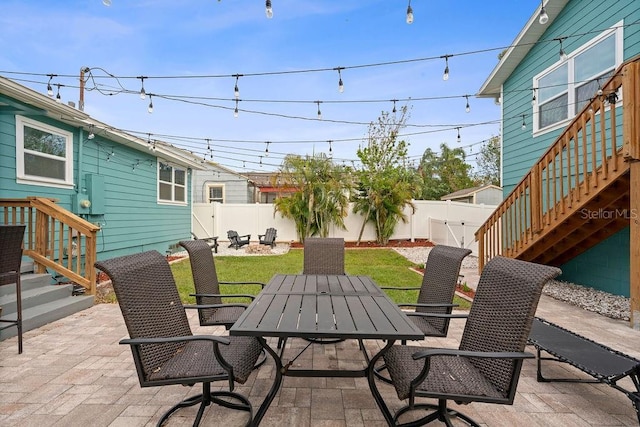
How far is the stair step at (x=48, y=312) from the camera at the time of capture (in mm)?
3434

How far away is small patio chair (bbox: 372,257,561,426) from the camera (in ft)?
5.36

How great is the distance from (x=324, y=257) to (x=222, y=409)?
213 centimetres

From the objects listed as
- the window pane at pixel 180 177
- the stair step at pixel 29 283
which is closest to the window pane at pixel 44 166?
the stair step at pixel 29 283

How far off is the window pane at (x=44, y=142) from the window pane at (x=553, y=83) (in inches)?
364

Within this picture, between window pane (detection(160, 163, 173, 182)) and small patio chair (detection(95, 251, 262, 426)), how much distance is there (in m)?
8.33

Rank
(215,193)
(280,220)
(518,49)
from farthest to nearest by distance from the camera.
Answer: (215,193)
(280,220)
(518,49)

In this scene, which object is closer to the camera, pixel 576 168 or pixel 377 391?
pixel 377 391

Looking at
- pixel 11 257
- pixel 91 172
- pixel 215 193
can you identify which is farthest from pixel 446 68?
pixel 215 193

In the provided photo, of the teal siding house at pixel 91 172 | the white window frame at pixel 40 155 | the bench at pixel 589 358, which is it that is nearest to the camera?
the bench at pixel 589 358

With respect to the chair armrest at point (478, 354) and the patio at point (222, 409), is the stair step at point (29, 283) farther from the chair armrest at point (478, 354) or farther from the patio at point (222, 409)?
the chair armrest at point (478, 354)

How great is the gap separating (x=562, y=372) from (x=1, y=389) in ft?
14.4

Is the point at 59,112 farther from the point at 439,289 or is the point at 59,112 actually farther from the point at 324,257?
the point at 439,289

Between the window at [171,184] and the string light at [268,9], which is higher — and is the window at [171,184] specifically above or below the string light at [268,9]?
below

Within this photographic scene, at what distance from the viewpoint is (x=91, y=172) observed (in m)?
6.59
